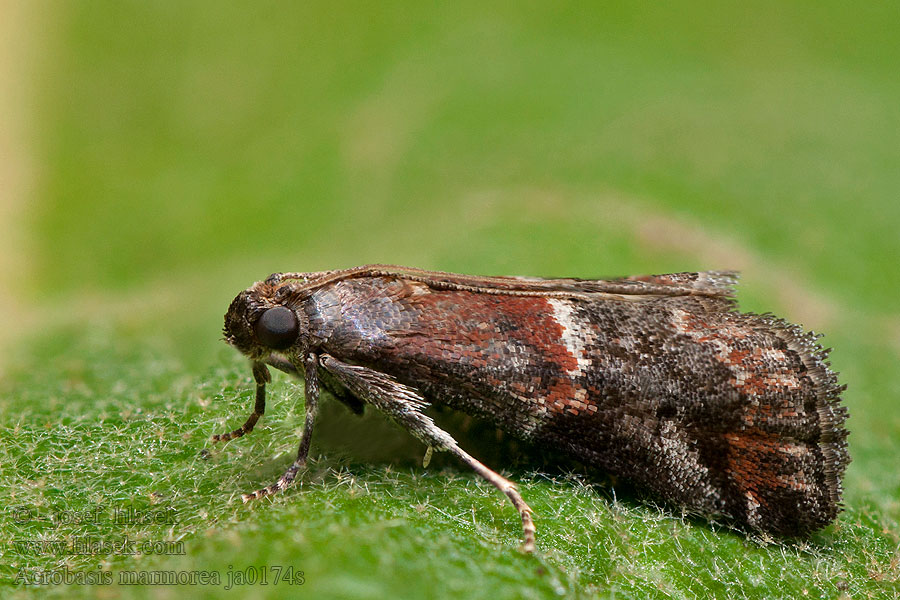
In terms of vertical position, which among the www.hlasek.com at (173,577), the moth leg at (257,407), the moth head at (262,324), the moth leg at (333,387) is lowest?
the www.hlasek.com at (173,577)

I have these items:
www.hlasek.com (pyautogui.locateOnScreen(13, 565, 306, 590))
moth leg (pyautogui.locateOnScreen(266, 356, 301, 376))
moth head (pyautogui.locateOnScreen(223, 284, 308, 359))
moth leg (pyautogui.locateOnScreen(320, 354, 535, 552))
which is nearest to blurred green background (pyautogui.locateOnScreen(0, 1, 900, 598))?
www.hlasek.com (pyautogui.locateOnScreen(13, 565, 306, 590))

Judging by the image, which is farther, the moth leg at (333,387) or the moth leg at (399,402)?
the moth leg at (333,387)

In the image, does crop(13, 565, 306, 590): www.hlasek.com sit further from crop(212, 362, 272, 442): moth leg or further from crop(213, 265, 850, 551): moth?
crop(212, 362, 272, 442): moth leg

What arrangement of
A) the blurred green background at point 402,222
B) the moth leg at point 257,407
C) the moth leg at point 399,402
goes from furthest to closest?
the moth leg at point 257,407 → the moth leg at point 399,402 → the blurred green background at point 402,222

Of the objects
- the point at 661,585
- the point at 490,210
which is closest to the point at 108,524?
the point at 661,585

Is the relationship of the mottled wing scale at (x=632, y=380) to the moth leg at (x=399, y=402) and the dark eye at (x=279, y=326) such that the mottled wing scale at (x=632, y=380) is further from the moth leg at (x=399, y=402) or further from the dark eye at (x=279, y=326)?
the dark eye at (x=279, y=326)

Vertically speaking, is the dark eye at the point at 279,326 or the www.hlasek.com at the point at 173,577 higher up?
the dark eye at the point at 279,326

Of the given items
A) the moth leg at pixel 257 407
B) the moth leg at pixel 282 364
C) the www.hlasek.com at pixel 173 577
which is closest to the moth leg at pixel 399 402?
the moth leg at pixel 282 364
